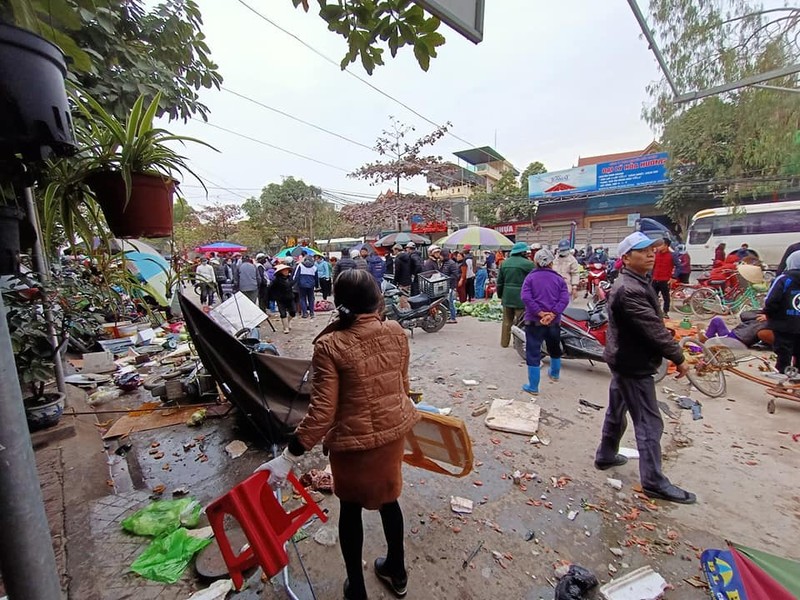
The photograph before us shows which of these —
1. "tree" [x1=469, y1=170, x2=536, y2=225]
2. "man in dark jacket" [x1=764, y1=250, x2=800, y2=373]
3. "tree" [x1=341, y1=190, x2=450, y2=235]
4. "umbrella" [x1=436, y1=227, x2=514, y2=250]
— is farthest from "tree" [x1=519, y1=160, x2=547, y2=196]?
"man in dark jacket" [x1=764, y1=250, x2=800, y2=373]

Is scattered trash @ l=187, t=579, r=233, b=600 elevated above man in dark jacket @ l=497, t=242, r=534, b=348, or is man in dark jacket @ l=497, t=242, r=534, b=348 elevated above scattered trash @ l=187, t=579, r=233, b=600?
man in dark jacket @ l=497, t=242, r=534, b=348

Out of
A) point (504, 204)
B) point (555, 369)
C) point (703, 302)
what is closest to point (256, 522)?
point (555, 369)

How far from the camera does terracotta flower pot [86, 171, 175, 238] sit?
1.51 m

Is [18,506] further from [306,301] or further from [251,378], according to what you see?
[306,301]

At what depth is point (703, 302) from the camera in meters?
8.11

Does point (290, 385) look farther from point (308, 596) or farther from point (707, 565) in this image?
point (707, 565)

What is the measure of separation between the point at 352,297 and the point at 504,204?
26.4m

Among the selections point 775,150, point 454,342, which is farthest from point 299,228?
point 775,150

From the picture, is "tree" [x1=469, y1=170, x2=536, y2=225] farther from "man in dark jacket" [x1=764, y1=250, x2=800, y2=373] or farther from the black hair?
the black hair

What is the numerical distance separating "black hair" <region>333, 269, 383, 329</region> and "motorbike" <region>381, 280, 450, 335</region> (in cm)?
530

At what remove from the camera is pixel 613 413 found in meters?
2.65

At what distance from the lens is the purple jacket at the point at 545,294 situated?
3996 mm

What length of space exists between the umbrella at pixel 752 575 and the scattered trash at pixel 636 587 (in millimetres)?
298

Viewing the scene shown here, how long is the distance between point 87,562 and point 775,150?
38.3ft
